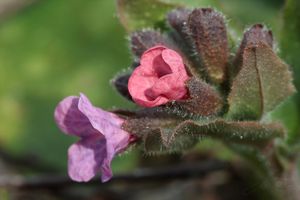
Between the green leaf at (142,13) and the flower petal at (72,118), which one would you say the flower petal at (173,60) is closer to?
Answer: the flower petal at (72,118)

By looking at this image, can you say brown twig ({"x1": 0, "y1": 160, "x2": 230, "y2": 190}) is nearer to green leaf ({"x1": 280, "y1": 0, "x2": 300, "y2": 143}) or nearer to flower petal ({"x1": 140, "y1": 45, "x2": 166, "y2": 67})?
green leaf ({"x1": 280, "y1": 0, "x2": 300, "y2": 143})

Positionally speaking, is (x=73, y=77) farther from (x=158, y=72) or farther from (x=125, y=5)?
(x=158, y=72)

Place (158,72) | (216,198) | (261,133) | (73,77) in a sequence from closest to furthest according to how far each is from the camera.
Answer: (158,72) < (261,133) < (216,198) < (73,77)

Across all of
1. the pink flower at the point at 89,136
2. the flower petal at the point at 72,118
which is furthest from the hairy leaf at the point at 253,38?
the flower petal at the point at 72,118

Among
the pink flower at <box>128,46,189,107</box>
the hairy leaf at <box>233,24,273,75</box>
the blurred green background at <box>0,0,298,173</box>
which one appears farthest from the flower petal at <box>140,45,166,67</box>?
the blurred green background at <box>0,0,298,173</box>

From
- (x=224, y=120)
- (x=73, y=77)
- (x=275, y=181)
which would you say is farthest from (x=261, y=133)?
(x=73, y=77)

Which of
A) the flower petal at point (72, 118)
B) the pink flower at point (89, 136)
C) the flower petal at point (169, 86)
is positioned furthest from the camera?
the flower petal at point (72, 118)

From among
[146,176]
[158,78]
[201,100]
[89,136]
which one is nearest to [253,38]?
[201,100]
